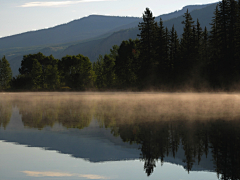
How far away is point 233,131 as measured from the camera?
1664cm

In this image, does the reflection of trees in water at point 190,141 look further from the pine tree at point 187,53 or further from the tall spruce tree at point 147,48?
the tall spruce tree at point 147,48

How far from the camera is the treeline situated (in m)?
78.6

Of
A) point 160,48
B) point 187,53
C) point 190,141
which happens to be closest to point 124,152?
point 190,141

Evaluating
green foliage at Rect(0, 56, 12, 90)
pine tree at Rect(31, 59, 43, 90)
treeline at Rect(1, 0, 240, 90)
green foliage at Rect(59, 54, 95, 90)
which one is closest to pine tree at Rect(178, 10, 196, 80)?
treeline at Rect(1, 0, 240, 90)

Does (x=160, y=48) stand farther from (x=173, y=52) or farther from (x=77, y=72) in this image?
(x=77, y=72)

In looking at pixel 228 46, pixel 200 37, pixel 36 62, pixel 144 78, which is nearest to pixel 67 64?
pixel 36 62

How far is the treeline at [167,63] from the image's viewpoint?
7862 cm

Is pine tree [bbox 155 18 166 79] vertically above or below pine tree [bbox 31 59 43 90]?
above

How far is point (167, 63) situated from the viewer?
308ft

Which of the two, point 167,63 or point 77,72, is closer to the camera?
point 167,63

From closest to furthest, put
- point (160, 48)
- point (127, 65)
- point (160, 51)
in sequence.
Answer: point (160, 51), point (160, 48), point (127, 65)

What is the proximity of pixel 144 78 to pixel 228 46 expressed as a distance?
24035mm

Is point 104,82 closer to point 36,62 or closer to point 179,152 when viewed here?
point 36,62

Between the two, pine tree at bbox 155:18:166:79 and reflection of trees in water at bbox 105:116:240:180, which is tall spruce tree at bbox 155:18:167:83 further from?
reflection of trees in water at bbox 105:116:240:180
